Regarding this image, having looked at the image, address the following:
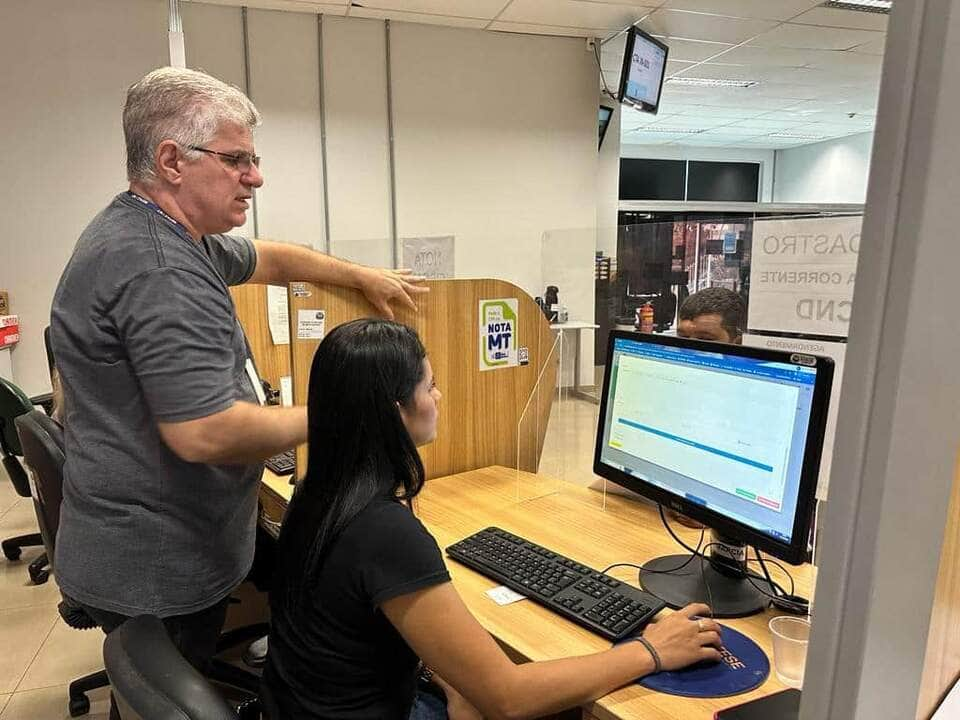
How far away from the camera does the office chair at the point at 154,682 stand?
77 centimetres

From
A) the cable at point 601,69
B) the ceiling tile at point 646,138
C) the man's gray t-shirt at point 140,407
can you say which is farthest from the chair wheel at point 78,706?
the ceiling tile at point 646,138

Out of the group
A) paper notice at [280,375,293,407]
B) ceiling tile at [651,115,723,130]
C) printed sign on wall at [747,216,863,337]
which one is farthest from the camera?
ceiling tile at [651,115,723,130]

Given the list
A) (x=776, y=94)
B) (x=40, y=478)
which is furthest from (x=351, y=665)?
(x=776, y=94)

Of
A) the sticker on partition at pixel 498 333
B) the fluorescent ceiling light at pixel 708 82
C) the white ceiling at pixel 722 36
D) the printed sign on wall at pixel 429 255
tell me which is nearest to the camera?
the sticker on partition at pixel 498 333

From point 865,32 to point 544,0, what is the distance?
2396 millimetres

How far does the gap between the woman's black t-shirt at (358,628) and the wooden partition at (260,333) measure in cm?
164

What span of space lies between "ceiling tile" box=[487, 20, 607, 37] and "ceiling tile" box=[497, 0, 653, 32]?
0.23ft

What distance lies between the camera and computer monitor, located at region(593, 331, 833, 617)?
1.14 m

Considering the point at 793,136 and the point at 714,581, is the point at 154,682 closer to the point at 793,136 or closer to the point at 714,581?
the point at 714,581

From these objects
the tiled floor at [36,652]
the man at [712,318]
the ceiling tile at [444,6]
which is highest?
the ceiling tile at [444,6]

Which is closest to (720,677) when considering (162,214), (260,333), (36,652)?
(162,214)

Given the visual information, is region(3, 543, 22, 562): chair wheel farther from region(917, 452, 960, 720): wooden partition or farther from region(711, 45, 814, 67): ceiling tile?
region(711, 45, 814, 67): ceiling tile

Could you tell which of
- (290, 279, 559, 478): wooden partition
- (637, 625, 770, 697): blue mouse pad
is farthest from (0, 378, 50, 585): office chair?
(637, 625, 770, 697): blue mouse pad

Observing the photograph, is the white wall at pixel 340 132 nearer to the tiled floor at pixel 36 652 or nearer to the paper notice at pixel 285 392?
the tiled floor at pixel 36 652
